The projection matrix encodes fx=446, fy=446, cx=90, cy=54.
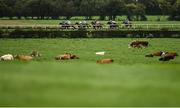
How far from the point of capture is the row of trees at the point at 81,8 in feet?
207

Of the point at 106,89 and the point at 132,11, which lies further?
the point at 132,11

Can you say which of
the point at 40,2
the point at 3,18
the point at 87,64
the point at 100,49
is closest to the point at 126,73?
the point at 87,64

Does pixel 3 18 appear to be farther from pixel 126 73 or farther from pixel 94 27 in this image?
pixel 126 73

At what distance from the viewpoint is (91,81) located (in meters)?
15.7

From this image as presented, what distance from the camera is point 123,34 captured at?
36125 mm

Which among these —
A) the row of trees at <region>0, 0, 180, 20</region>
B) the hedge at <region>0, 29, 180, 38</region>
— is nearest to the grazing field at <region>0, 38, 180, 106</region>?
the hedge at <region>0, 29, 180, 38</region>

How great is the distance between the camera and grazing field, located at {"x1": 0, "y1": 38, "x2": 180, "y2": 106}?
1284cm

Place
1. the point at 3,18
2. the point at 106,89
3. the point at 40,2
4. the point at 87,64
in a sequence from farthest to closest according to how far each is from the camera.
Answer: the point at 40,2
the point at 3,18
the point at 87,64
the point at 106,89

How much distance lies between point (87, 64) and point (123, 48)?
719cm

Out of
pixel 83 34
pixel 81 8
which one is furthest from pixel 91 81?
pixel 81 8

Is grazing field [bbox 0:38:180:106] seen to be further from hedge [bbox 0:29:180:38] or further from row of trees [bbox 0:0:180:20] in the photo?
row of trees [bbox 0:0:180:20]

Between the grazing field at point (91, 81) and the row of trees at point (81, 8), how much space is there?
39.4 metres

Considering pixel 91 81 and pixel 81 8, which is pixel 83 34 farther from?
pixel 81 8

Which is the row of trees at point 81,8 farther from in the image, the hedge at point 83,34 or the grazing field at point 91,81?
the grazing field at point 91,81
